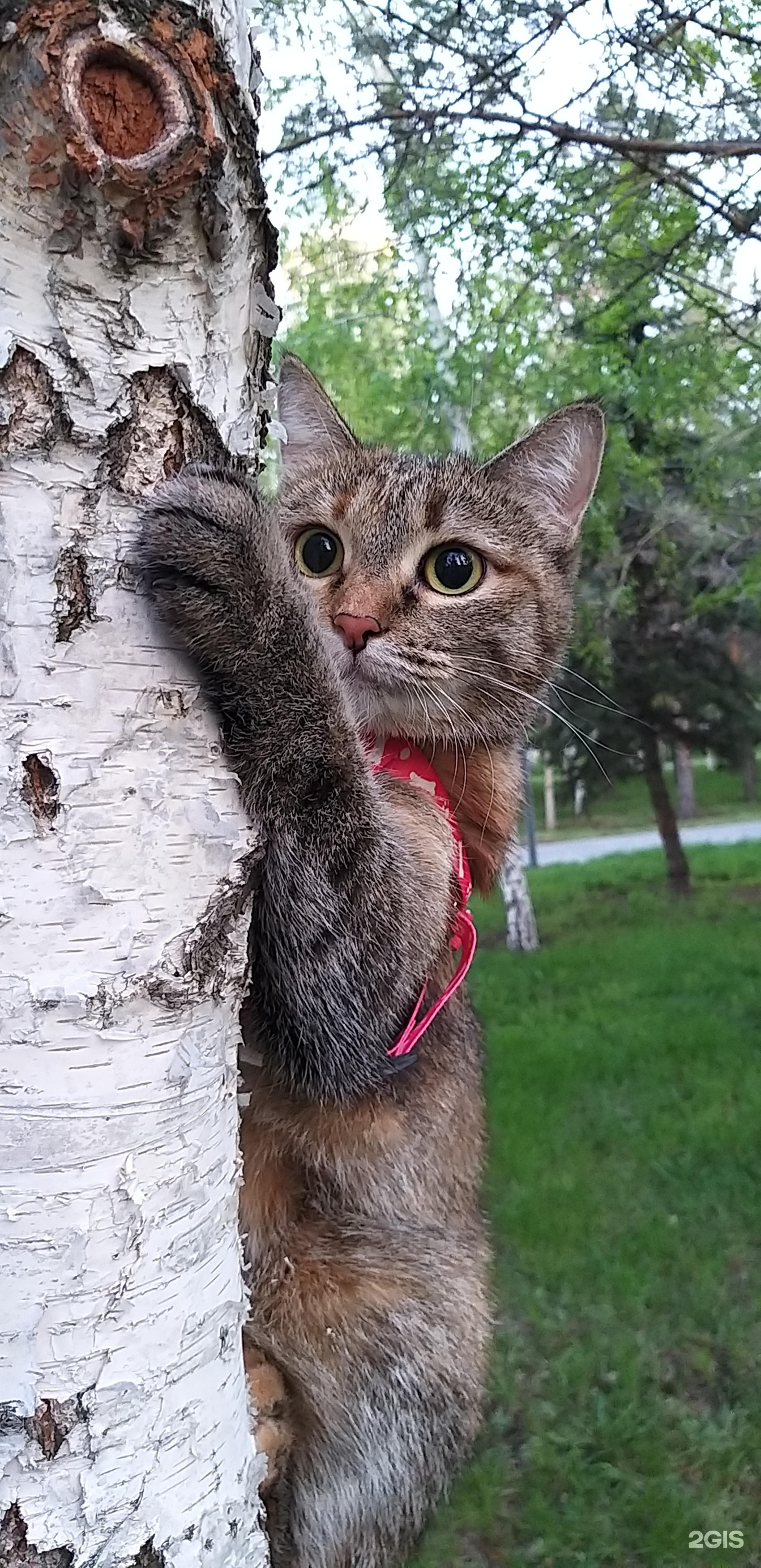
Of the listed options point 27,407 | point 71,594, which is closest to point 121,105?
point 27,407

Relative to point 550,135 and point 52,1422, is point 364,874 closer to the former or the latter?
point 52,1422

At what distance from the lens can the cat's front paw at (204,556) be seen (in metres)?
0.99

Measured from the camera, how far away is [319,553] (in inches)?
78.4

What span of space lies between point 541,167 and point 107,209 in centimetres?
340

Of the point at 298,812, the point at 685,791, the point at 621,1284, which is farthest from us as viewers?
the point at 685,791

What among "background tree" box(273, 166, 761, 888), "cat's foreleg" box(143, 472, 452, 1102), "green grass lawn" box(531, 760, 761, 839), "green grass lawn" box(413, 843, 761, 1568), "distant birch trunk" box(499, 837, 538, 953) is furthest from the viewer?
"green grass lawn" box(531, 760, 761, 839)

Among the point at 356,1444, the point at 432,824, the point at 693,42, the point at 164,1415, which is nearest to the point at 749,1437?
the point at 356,1444

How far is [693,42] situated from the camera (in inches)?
137

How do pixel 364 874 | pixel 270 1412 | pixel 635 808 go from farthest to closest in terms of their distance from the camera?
pixel 635 808
pixel 270 1412
pixel 364 874

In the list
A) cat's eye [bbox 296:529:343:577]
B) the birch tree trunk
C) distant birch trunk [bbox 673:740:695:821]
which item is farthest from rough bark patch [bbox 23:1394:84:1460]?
distant birch trunk [bbox 673:740:695:821]

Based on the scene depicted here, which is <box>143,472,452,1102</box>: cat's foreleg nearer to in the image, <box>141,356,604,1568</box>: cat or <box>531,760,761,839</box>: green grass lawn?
<box>141,356,604,1568</box>: cat

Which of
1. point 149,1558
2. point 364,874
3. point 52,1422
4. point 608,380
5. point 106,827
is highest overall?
point 608,380

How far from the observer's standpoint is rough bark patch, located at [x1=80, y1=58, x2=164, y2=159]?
79 centimetres

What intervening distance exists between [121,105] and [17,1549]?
106cm
